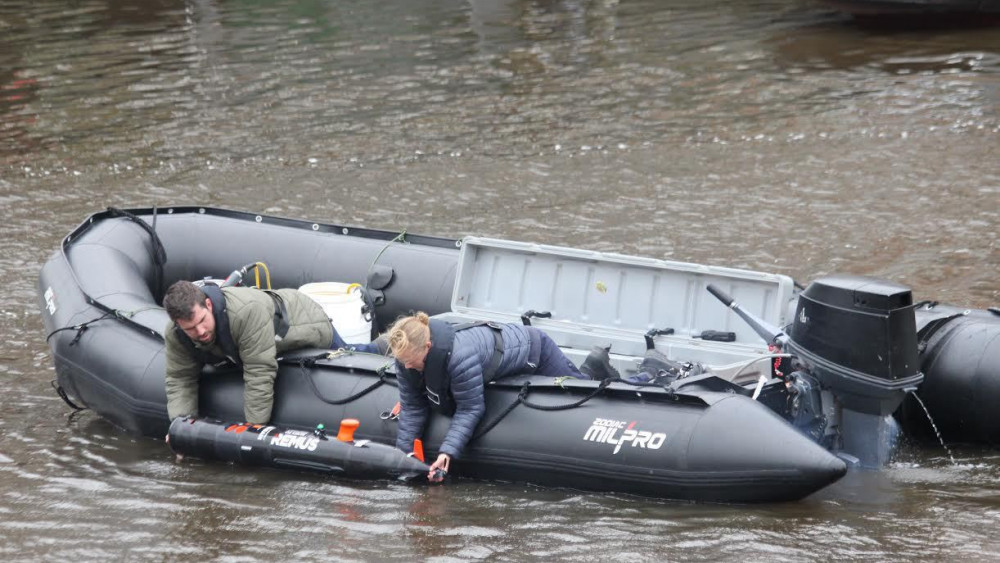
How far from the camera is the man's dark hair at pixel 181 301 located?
5.27 m

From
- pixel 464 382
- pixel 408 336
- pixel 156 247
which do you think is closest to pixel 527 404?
pixel 464 382

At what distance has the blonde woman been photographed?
5102 mm

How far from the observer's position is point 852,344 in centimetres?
507

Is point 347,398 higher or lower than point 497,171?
lower

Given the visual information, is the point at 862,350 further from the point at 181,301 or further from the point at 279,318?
the point at 181,301

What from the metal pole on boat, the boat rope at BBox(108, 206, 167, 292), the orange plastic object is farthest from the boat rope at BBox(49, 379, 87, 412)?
the metal pole on boat

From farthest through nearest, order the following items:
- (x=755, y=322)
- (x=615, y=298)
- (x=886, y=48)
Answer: (x=886, y=48), (x=615, y=298), (x=755, y=322)

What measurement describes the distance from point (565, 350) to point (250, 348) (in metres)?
1.71

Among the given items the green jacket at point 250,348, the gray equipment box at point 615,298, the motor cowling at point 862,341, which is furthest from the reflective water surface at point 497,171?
the gray equipment box at point 615,298

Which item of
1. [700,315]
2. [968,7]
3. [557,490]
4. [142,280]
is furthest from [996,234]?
[968,7]

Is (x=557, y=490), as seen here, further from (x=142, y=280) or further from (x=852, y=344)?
(x=142, y=280)

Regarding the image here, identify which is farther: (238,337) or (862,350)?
(238,337)

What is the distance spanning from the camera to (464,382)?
524 centimetres

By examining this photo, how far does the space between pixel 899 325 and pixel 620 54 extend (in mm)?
10365
